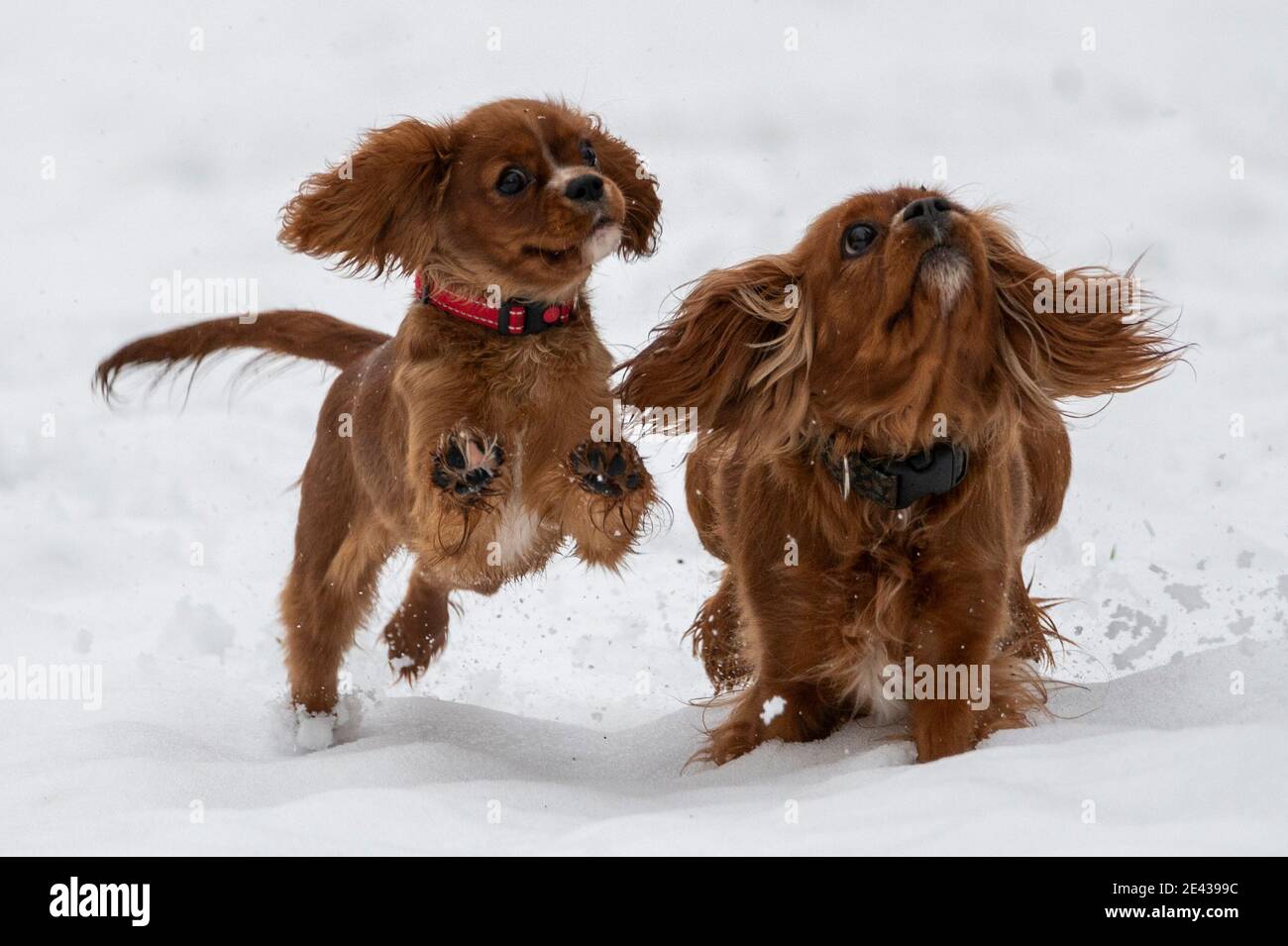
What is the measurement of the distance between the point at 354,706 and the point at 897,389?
6.06 ft

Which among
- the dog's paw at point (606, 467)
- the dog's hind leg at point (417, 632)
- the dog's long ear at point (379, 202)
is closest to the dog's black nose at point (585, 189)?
the dog's long ear at point (379, 202)

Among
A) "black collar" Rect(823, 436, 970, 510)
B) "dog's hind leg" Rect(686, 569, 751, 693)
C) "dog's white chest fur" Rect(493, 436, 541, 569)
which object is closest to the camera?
"black collar" Rect(823, 436, 970, 510)

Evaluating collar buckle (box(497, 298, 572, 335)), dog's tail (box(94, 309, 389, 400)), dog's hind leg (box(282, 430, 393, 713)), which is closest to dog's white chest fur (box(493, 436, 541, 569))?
collar buckle (box(497, 298, 572, 335))

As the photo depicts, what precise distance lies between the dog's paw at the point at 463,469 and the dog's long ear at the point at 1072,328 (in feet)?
3.89

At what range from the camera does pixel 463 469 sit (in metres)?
3.46

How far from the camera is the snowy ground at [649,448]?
9.07 feet

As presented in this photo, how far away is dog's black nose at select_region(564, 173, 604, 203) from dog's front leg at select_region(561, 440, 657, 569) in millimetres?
554

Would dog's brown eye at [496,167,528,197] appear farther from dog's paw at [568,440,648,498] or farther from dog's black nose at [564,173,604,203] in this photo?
dog's paw at [568,440,648,498]

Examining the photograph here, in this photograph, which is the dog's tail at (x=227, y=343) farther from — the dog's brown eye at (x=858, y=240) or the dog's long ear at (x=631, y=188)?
the dog's brown eye at (x=858, y=240)

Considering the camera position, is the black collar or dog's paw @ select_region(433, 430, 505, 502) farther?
dog's paw @ select_region(433, 430, 505, 502)

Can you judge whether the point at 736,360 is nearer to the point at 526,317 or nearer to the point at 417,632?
the point at 526,317

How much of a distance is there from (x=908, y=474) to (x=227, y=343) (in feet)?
6.80

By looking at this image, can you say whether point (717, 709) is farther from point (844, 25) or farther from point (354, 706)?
point (844, 25)

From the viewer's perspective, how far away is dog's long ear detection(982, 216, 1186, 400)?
10.4ft
